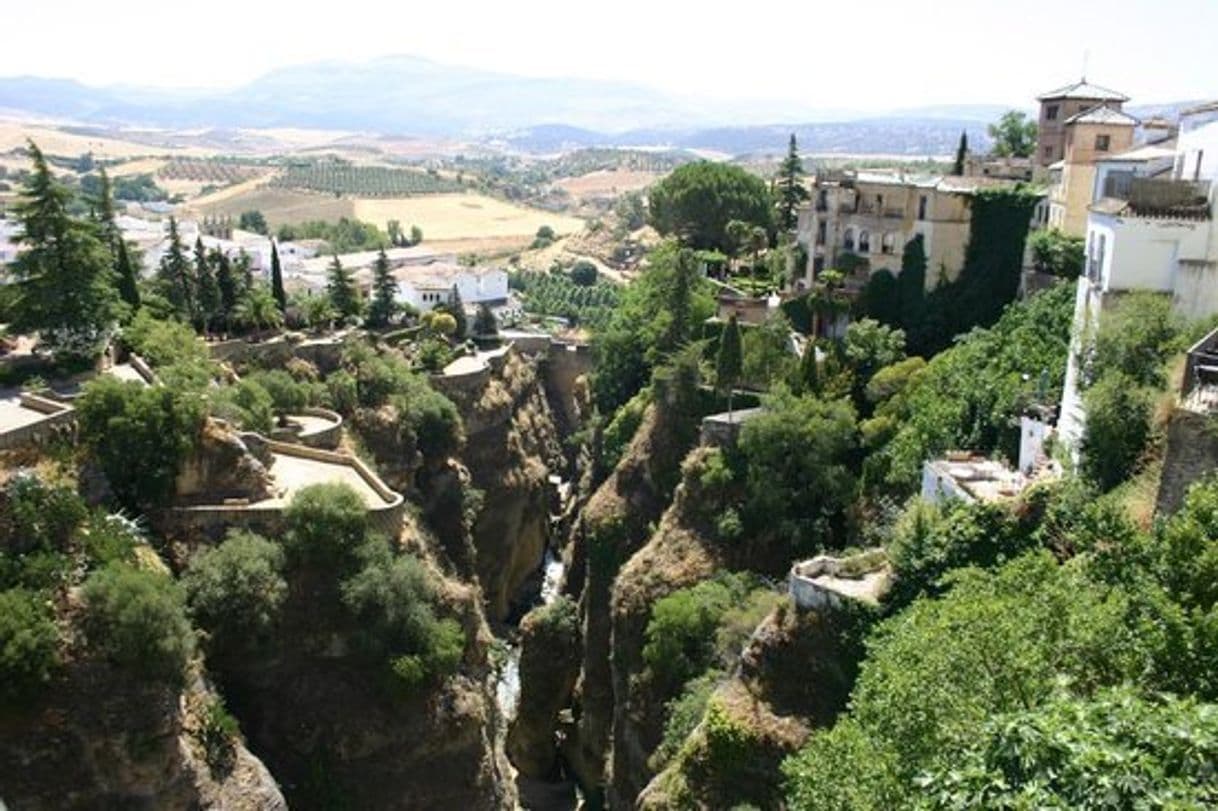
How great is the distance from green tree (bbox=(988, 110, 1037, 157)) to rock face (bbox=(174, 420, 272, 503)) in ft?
185

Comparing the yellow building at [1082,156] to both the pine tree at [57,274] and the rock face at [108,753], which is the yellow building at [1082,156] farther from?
the pine tree at [57,274]

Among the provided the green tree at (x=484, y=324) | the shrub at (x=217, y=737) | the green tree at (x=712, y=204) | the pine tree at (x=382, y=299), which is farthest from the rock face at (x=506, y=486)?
the shrub at (x=217, y=737)

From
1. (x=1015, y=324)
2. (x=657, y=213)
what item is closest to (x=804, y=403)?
(x=1015, y=324)

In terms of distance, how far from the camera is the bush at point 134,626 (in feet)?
87.7

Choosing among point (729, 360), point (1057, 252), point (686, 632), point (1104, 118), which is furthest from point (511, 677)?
point (1104, 118)

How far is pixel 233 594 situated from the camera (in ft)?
101

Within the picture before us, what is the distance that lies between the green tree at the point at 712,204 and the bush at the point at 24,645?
157 feet

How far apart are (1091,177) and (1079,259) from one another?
5081mm

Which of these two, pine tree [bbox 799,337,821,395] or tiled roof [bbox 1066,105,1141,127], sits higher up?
tiled roof [bbox 1066,105,1141,127]

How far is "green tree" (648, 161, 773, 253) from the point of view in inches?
2682

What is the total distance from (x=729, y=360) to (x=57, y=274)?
25.7m

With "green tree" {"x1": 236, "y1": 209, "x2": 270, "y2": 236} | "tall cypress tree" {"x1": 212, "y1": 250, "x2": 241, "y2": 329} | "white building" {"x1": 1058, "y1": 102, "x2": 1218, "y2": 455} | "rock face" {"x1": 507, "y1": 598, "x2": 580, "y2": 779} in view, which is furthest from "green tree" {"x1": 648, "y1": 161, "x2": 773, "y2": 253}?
"green tree" {"x1": 236, "y1": 209, "x2": 270, "y2": 236}

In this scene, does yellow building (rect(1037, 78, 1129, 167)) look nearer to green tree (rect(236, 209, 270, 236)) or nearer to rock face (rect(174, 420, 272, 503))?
rock face (rect(174, 420, 272, 503))

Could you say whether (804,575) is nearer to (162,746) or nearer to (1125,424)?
(1125,424)
